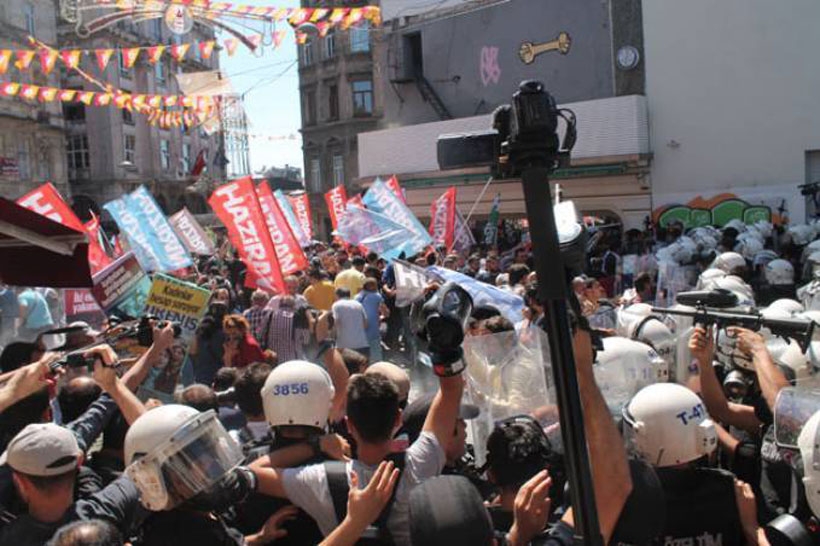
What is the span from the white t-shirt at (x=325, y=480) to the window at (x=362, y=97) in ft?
134

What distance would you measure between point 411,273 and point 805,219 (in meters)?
16.1

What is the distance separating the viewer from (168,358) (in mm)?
6402

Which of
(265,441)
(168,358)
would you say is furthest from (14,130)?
(265,441)

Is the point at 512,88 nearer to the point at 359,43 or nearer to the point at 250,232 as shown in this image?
the point at 359,43

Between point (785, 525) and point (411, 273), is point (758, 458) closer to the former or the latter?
point (785, 525)

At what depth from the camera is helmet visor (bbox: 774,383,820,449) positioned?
9.29ft

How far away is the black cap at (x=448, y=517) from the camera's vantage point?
212 centimetres

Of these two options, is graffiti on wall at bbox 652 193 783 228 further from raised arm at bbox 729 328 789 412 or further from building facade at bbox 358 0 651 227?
raised arm at bbox 729 328 789 412

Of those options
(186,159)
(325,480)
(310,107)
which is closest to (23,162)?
(310,107)

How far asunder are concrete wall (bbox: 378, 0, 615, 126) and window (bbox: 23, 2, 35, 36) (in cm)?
1956

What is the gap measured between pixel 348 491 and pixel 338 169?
1609 inches

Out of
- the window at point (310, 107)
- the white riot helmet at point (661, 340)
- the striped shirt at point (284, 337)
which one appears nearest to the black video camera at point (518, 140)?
the white riot helmet at point (661, 340)

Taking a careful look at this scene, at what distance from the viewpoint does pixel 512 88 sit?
27.0 metres

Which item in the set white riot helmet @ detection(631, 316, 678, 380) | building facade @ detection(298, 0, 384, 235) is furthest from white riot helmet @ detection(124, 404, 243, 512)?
building facade @ detection(298, 0, 384, 235)
